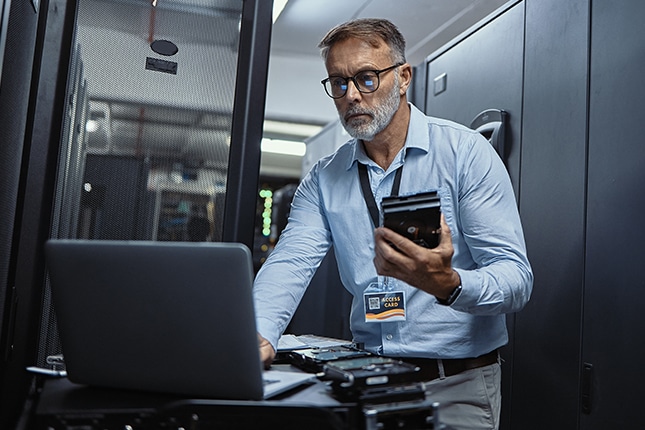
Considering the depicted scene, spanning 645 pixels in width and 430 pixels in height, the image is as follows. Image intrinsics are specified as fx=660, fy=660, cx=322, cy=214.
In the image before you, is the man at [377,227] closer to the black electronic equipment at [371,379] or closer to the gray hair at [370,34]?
the gray hair at [370,34]

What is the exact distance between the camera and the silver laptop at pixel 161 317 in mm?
865

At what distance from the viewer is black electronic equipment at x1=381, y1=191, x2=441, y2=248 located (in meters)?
0.97

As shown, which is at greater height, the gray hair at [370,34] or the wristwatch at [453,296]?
the gray hair at [370,34]

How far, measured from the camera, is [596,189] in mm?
1720

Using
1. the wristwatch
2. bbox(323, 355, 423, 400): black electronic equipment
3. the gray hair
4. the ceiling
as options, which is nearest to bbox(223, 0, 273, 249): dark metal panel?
the ceiling

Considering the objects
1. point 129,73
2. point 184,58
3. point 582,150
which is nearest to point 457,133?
point 582,150

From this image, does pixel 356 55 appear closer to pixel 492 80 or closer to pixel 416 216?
pixel 416 216

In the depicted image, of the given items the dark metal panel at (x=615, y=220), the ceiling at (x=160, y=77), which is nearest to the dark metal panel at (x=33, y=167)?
the ceiling at (x=160, y=77)

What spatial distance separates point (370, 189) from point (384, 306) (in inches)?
11.0

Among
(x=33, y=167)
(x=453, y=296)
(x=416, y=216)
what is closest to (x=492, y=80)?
(x=453, y=296)

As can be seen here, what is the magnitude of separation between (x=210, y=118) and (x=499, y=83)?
114 cm

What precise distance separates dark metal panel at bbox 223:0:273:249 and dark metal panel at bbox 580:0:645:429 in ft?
2.90

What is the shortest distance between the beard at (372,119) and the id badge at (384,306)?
0.38 meters

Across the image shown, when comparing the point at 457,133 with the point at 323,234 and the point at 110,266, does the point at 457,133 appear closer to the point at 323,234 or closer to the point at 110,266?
the point at 323,234
